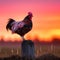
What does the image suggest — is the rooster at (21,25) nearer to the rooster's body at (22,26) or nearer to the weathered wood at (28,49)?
the rooster's body at (22,26)

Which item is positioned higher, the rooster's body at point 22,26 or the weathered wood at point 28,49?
the rooster's body at point 22,26

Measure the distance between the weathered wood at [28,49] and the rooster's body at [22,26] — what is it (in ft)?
1.42

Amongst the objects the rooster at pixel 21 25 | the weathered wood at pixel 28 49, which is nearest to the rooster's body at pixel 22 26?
the rooster at pixel 21 25

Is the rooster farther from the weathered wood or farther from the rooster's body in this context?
the weathered wood

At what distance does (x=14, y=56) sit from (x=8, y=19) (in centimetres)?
165

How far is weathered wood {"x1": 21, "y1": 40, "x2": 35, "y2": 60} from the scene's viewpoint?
18219 millimetres

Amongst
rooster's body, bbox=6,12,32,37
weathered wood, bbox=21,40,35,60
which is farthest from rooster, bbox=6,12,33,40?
weathered wood, bbox=21,40,35,60

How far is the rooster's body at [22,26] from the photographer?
59.9 ft

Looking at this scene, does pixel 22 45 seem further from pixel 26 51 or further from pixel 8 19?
pixel 8 19

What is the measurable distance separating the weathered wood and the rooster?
1.21 ft

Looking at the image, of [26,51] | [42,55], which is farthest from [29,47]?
[42,55]

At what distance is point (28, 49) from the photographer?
18344 mm

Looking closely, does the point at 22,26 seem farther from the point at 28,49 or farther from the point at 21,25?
the point at 28,49

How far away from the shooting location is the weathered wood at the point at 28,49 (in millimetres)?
18219
